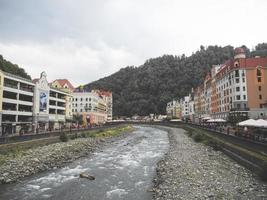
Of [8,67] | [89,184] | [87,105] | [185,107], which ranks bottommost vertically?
[89,184]

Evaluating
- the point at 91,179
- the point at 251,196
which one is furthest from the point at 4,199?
the point at 251,196

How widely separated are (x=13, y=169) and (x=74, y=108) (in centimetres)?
10408

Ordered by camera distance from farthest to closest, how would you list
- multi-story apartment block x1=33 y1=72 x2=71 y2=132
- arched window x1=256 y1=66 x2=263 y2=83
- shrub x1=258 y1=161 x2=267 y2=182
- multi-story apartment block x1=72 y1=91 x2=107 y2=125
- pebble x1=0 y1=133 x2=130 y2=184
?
multi-story apartment block x1=72 y1=91 x2=107 y2=125, arched window x1=256 y1=66 x2=263 y2=83, multi-story apartment block x1=33 y1=72 x2=71 y2=132, pebble x1=0 y1=133 x2=130 y2=184, shrub x1=258 y1=161 x2=267 y2=182

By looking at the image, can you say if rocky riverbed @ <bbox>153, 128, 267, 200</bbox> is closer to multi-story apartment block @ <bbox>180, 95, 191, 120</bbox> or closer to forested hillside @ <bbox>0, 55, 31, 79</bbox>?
forested hillside @ <bbox>0, 55, 31, 79</bbox>

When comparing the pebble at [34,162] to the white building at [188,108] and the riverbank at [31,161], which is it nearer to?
the riverbank at [31,161]

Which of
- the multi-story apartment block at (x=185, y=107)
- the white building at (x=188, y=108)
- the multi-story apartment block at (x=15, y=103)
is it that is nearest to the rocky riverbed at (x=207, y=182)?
the multi-story apartment block at (x=15, y=103)

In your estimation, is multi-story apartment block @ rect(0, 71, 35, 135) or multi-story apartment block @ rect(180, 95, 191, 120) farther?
multi-story apartment block @ rect(180, 95, 191, 120)

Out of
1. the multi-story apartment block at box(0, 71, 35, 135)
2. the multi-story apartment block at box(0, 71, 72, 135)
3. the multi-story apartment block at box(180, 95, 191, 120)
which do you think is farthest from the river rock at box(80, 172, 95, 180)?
the multi-story apartment block at box(180, 95, 191, 120)

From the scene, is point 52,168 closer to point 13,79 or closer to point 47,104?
point 13,79

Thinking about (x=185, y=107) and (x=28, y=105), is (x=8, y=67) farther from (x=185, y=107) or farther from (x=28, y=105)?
(x=185, y=107)

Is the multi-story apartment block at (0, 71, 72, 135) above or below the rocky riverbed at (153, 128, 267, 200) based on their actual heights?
above

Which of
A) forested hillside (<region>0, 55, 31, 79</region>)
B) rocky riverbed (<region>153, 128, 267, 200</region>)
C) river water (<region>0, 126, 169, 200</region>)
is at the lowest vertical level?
river water (<region>0, 126, 169, 200</region>)

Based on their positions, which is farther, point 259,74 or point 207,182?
point 259,74

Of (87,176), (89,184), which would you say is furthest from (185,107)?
(89,184)
